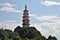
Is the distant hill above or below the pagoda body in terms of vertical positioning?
below

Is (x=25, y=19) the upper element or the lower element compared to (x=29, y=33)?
upper

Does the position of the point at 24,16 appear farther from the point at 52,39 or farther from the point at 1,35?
the point at 1,35

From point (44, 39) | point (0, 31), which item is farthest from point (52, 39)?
point (0, 31)

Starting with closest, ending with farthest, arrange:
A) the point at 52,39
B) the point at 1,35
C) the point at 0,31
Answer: the point at 1,35 < the point at 0,31 < the point at 52,39

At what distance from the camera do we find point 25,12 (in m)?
141

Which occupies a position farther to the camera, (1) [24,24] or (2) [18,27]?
(1) [24,24]

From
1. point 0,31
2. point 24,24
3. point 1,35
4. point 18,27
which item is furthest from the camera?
point 24,24

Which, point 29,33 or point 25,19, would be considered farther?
point 25,19

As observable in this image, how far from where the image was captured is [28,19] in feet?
452

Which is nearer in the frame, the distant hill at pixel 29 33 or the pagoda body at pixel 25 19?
the distant hill at pixel 29 33

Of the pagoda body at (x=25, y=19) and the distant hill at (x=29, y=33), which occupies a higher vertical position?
the pagoda body at (x=25, y=19)

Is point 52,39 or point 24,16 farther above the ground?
point 24,16

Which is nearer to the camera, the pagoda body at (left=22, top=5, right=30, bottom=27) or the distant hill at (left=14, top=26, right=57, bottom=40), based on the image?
the distant hill at (left=14, top=26, right=57, bottom=40)

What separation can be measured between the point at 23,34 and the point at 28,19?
19.5 meters
